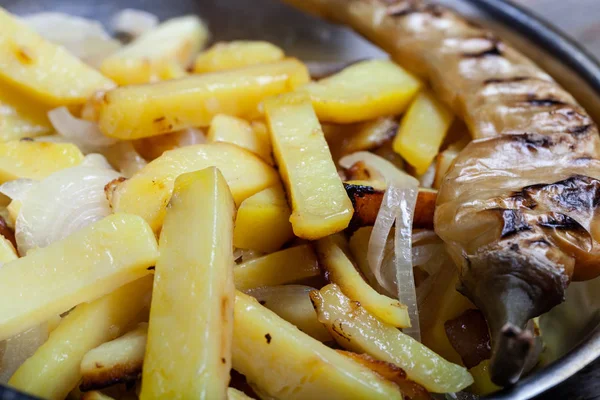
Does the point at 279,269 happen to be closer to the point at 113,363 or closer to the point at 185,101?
the point at 113,363

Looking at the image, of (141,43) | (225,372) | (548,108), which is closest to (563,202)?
(548,108)

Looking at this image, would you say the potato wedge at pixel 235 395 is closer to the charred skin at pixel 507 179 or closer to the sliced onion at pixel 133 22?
the charred skin at pixel 507 179

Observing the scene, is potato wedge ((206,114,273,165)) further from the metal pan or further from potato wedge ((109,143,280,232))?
the metal pan

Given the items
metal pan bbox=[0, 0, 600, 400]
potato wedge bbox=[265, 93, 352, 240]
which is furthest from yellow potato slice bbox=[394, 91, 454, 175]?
metal pan bbox=[0, 0, 600, 400]

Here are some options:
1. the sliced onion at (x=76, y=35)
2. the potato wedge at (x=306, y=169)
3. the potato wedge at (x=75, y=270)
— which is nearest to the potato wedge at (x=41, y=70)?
the sliced onion at (x=76, y=35)

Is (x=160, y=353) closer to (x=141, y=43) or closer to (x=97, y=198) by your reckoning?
(x=97, y=198)

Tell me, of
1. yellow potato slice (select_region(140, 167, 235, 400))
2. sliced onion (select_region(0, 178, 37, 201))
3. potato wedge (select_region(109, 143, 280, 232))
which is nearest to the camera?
yellow potato slice (select_region(140, 167, 235, 400))
